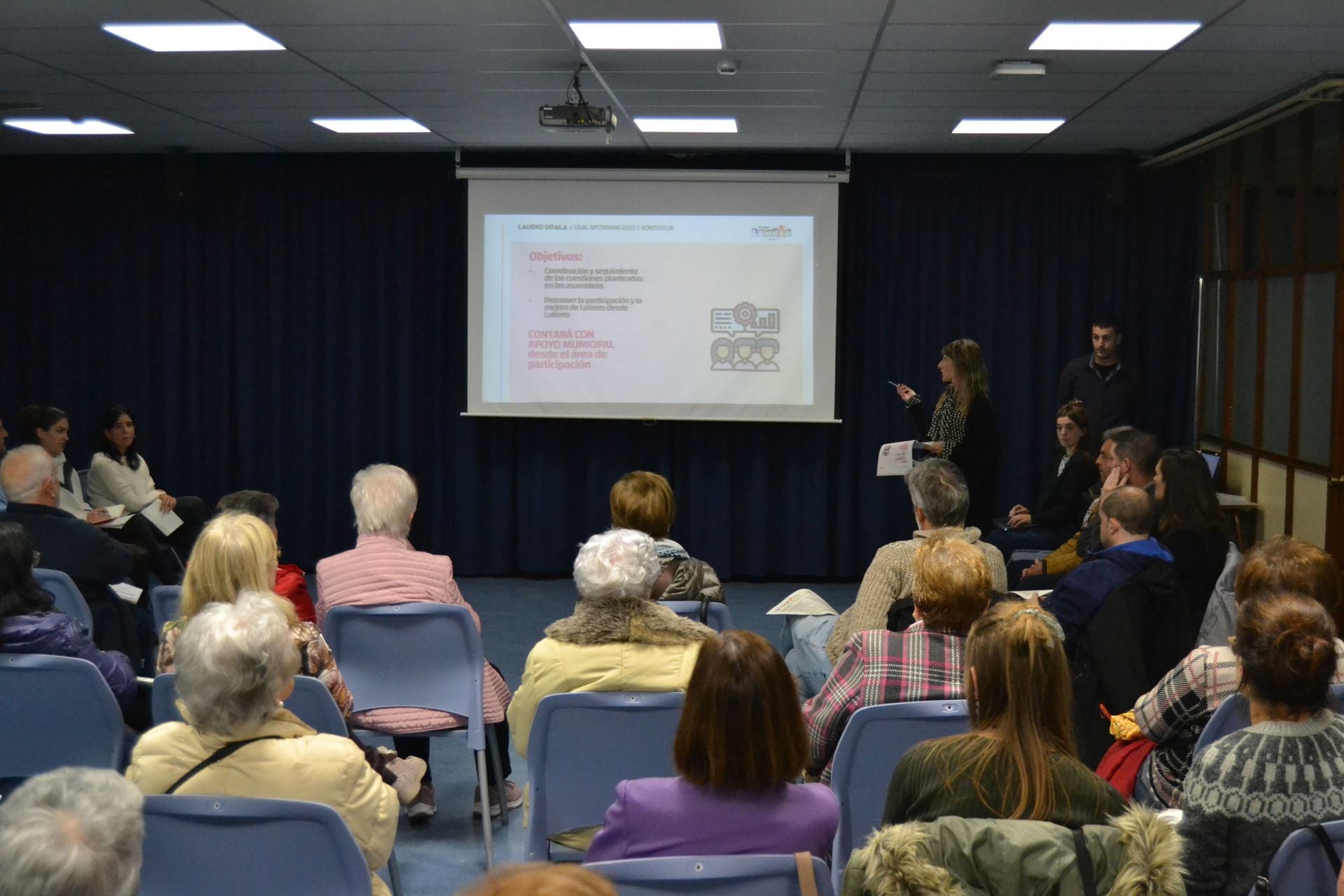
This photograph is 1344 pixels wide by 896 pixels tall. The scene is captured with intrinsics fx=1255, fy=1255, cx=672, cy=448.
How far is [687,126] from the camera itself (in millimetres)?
7016

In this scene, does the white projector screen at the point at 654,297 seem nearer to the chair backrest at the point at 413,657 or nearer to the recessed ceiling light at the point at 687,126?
the recessed ceiling light at the point at 687,126

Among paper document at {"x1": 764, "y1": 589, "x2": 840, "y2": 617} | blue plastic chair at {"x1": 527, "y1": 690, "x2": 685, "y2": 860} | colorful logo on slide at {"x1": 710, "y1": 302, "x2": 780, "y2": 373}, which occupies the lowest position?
blue plastic chair at {"x1": 527, "y1": 690, "x2": 685, "y2": 860}

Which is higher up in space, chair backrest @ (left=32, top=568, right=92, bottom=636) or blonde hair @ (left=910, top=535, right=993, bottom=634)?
blonde hair @ (left=910, top=535, right=993, bottom=634)

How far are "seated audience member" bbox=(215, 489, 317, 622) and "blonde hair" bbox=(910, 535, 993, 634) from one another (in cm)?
183

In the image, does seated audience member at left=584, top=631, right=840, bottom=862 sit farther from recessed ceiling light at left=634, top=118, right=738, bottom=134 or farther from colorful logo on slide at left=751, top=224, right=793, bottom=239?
colorful logo on slide at left=751, top=224, right=793, bottom=239

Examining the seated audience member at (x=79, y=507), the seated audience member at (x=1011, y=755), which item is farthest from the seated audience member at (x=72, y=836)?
the seated audience member at (x=79, y=507)

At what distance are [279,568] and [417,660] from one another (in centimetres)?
48

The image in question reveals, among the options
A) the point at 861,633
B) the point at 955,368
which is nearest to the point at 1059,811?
the point at 861,633

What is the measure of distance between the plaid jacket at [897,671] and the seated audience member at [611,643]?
32 centimetres

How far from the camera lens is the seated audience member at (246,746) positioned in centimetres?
210

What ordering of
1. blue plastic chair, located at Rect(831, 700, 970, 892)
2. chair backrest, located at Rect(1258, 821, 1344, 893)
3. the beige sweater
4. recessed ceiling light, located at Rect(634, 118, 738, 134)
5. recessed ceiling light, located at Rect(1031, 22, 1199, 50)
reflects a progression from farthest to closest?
recessed ceiling light, located at Rect(634, 118, 738, 134)
recessed ceiling light, located at Rect(1031, 22, 1199, 50)
the beige sweater
blue plastic chair, located at Rect(831, 700, 970, 892)
chair backrest, located at Rect(1258, 821, 1344, 893)

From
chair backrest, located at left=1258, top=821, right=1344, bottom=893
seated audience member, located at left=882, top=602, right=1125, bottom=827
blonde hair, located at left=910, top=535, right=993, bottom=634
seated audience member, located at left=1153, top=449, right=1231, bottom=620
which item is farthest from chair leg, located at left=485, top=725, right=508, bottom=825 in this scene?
chair backrest, located at left=1258, top=821, right=1344, bottom=893

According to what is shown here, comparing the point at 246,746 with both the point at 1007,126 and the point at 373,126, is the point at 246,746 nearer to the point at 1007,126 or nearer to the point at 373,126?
the point at 373,126

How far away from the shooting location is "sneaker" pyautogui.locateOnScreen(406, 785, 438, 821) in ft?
12.8
